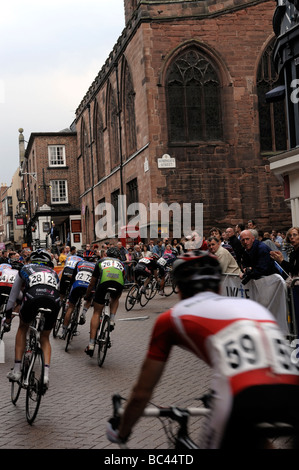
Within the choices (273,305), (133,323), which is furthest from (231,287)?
(133,323)

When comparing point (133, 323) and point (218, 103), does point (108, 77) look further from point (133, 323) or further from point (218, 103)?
point (133, 323)

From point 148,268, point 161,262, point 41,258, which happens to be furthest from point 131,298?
point 41,258

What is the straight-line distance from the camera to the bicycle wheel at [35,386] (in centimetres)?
646

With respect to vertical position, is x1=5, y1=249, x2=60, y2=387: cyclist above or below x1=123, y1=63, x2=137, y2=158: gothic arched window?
below

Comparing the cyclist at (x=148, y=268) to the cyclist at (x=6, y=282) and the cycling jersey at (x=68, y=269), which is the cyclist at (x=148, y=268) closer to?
the cycling jersey at (x=68, y=269)

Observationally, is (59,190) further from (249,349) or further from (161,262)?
(249,349)

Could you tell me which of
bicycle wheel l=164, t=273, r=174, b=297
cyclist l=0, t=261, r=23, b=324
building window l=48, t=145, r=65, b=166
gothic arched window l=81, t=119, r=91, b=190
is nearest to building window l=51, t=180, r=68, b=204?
building window l=48, t=145, r=65, b=166

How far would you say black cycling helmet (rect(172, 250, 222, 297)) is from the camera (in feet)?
10.4

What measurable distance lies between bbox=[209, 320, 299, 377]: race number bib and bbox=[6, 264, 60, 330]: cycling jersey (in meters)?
4.74

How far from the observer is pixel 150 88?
104ft

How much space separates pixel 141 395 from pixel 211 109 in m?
30.1

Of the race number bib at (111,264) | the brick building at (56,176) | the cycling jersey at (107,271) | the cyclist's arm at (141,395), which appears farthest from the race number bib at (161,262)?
the brick building at (56,176)

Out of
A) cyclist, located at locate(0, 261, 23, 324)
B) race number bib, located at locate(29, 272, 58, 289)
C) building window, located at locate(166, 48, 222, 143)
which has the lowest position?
cyclist, located at locate(0, 261, 23, 324)

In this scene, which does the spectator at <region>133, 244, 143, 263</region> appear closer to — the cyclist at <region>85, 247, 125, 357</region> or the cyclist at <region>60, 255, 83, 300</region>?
the cyclist at <region>60, 255, 83, 300</region>
